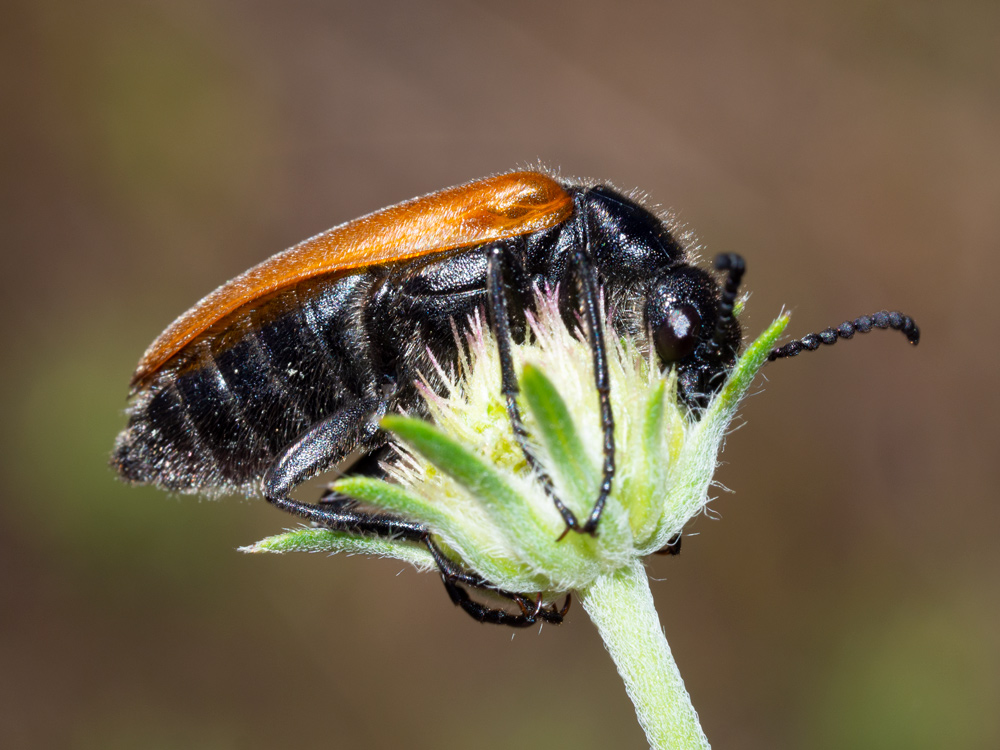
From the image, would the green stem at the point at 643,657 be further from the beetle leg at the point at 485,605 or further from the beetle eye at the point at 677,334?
the beetle eye at the point at 677,334

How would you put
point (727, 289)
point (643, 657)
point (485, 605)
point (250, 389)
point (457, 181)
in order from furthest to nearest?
point (457, 181) < point (250, 389) < point (485, 605) < point (727, 289) < point (643, 657)

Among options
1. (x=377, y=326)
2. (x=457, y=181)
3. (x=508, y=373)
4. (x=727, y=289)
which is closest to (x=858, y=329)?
(x=727, y=289)

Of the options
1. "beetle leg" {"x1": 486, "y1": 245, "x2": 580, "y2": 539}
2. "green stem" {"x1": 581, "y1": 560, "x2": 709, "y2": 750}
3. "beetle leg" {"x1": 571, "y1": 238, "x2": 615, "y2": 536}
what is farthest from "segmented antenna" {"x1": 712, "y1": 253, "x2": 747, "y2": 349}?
"green stem" {"x1": 581, "y1": 560, "x2": 709, "y2": 750}

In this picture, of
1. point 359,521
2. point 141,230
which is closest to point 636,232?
point 359,521

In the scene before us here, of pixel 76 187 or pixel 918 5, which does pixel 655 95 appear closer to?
pixel 918 5

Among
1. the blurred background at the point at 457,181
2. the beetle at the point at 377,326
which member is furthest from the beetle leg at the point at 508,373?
the blurred background at the point at 457,181

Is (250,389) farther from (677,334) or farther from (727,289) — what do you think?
(727,289)

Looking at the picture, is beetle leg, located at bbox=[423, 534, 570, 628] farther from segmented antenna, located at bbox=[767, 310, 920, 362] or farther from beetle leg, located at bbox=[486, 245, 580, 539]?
segmented antenna, located at bbox=[767, 310, 920, 362]
